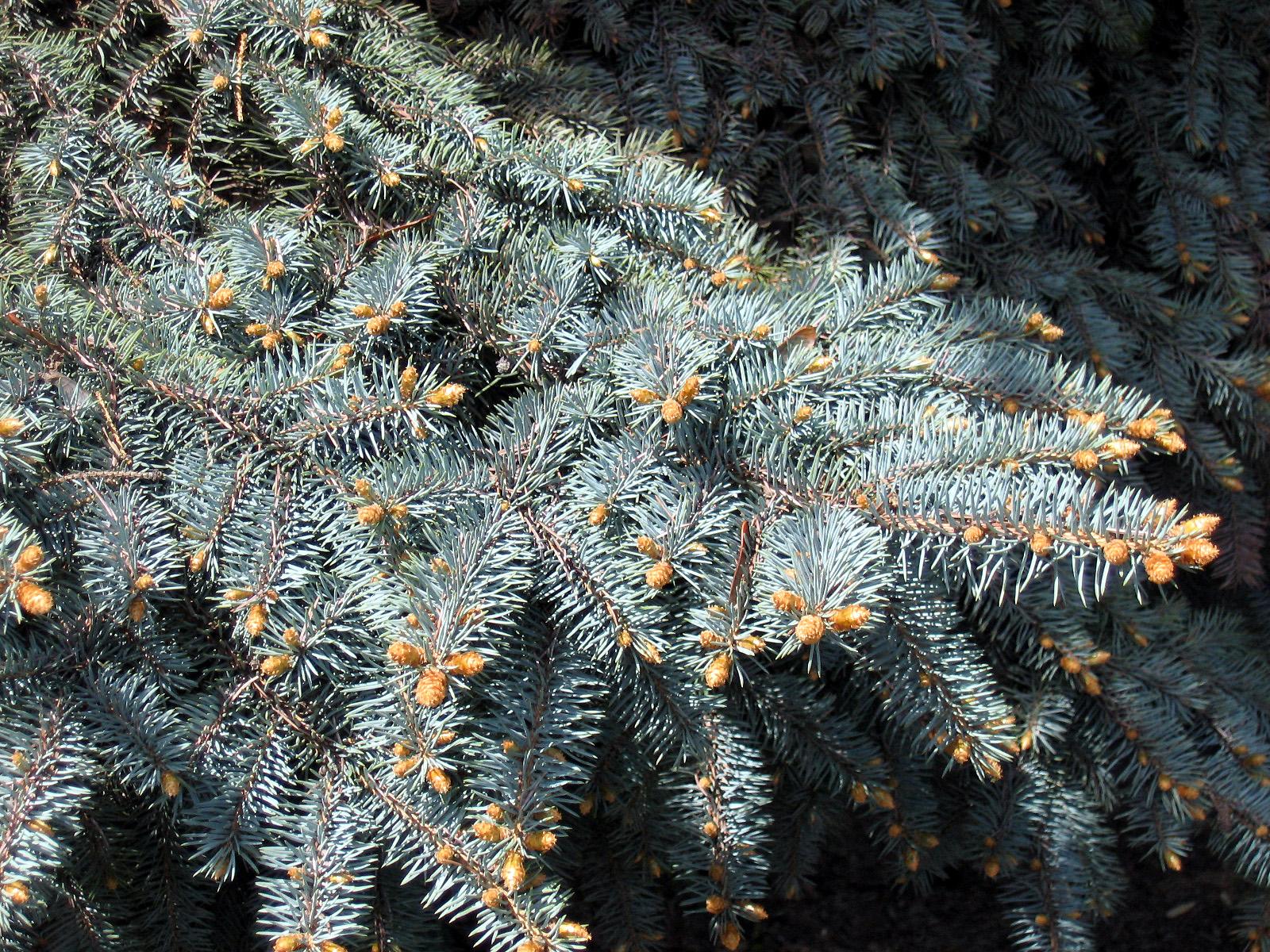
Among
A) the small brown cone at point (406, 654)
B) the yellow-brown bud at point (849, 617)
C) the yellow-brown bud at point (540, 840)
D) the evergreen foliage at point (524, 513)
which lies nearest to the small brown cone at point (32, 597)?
the evergreen foliage at point (524, 513)

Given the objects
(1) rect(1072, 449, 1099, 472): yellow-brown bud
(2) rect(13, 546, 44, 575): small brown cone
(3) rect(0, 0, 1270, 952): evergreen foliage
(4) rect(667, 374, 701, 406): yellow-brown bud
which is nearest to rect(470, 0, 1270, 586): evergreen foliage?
(3) rect(0, 0, 1270, 952): evergreen foliage

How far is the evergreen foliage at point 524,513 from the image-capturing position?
107 cm

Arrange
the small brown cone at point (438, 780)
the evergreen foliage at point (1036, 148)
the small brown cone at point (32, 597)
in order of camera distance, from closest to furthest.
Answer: the small brown cone at point (32, 597) → the small brown cone at point (438, 780) → the evergreen foliage at point (1036, 148)

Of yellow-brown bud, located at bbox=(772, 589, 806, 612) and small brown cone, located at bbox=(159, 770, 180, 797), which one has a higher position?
yellow-brown bud, located at bbox=(772, 589, 806, 612)

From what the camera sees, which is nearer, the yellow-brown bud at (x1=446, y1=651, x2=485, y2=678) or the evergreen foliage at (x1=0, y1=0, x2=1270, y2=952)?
the yellow-brown bud at (x1=446, y1=651, x2=485, y2=678)

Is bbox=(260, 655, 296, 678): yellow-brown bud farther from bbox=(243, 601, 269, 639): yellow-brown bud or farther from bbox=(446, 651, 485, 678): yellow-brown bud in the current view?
bbox=(446, 651, 485, 678): yellow-brown bud

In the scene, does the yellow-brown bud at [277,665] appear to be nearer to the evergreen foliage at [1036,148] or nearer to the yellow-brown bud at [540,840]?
the yellow-brown bud at [540,840]

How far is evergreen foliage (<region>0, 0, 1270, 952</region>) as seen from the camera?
1.07 metres

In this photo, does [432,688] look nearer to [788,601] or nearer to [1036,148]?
[788,601]

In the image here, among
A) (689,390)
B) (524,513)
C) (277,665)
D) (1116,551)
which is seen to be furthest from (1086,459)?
(277,665)

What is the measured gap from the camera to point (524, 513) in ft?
3.77

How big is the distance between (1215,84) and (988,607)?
138 centimetres

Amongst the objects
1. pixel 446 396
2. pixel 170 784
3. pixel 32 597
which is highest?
pixel 446 396

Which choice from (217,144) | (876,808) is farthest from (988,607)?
(217,144)
